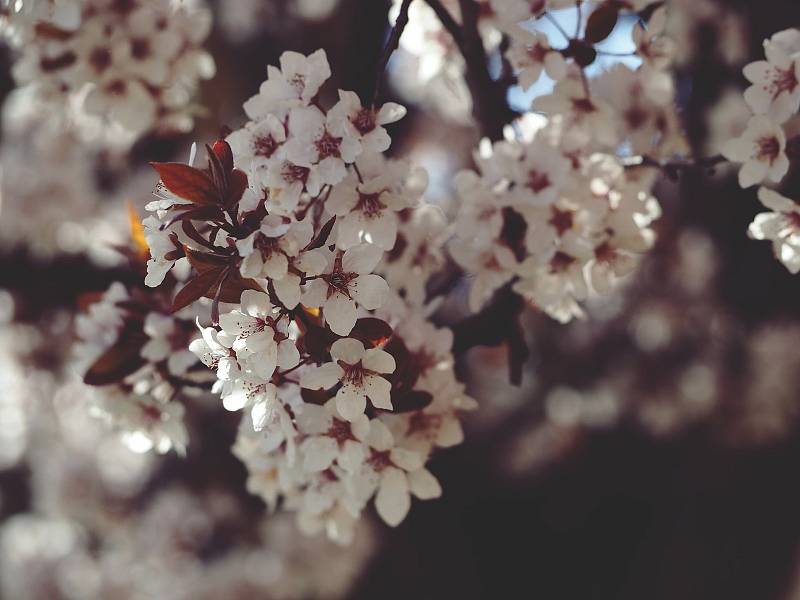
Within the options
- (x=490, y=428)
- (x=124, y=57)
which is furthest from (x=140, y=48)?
(x=490, y=428)

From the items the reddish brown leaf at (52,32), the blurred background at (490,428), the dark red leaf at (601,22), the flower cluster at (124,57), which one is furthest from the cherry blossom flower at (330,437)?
the blurred background at (490,428)

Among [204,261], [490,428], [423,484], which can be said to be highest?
[204,261]

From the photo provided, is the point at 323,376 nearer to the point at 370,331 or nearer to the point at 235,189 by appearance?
the point at 370,331

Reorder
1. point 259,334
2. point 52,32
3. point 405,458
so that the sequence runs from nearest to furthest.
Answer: point 259,334
point 405,458
point 52,32

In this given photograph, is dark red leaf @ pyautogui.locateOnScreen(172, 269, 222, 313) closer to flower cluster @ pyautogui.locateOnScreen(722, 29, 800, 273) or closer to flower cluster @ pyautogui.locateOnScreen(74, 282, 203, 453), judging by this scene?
flower cluster @ pyautogui.locateOnScreen(74, 282, 203, 453)

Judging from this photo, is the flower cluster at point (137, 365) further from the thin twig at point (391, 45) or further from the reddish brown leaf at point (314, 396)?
the thin twig at point (391, 45)

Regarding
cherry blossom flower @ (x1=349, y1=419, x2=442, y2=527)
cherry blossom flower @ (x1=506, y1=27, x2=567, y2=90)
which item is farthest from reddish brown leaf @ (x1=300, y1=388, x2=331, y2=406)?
cherry blossom flower @ (x1=506, y1=27, x2=567, y2=90)

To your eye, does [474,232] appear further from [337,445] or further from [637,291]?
[637,291]
